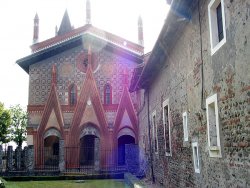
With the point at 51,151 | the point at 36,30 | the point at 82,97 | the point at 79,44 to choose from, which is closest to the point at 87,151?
the point at 51,151

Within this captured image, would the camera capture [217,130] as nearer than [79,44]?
Yes

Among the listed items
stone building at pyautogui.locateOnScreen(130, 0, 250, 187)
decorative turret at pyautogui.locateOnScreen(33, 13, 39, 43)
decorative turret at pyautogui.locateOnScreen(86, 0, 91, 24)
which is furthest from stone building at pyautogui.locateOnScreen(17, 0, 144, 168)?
stone building at pyautogui.locateOnScreen(130, 0, 250, 187)

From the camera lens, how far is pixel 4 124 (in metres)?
36.8

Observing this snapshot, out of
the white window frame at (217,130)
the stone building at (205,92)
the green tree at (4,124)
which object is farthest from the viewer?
the green tree at (4,124)

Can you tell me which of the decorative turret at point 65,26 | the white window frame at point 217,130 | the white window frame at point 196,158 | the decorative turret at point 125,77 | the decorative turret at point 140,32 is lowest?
the white window frame at point 196,158

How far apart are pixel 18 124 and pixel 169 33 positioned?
32.7m

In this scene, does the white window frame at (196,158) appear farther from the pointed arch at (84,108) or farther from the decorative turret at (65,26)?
the decorative turret at (65,26)

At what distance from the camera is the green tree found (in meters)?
36.6

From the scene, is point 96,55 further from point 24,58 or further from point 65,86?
point 24,58

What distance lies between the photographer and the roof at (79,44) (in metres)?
28.4

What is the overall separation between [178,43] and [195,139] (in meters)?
3.13

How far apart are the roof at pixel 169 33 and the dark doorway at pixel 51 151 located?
47.0ft

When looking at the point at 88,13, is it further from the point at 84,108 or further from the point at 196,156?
the point at 196,156

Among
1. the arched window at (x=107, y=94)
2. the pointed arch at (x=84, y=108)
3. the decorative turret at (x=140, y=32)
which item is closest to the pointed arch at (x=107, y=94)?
the arched window at (x=107, y=94)
